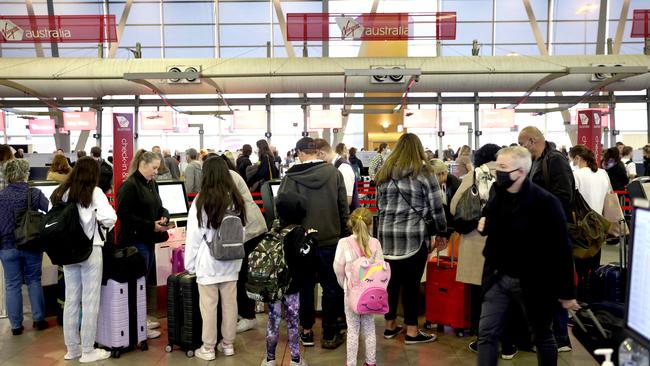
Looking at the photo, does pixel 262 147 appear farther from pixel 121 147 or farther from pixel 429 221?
pixel 429 221

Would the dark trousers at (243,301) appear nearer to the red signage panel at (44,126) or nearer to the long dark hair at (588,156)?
the long dark hair at (588,156)

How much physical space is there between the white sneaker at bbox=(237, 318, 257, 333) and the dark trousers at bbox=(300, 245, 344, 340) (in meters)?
0.68

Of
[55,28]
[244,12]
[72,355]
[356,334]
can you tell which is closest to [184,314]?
[72,355]

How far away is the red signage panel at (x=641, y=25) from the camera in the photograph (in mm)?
11672

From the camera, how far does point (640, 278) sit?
56.7 inches

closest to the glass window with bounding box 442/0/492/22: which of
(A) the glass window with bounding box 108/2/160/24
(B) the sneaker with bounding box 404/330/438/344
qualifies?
(A) the glass window with bounding box 108/2/160/24

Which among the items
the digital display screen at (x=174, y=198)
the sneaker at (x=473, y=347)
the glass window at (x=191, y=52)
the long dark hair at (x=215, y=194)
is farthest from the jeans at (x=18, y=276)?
the glass window at (x=191, y=52)

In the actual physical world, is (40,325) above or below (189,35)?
below

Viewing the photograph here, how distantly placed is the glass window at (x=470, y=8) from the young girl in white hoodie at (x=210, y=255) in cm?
1202

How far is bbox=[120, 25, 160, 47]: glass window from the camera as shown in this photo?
14414mm

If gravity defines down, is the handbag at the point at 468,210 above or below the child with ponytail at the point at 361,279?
above

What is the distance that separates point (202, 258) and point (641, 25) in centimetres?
1152

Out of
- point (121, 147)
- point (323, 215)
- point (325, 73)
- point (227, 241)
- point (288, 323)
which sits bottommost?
point (288, 323)

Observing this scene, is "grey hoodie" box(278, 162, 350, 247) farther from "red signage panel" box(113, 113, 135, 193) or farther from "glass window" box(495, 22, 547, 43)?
"glass window" box(495, 22, 547, 43)
